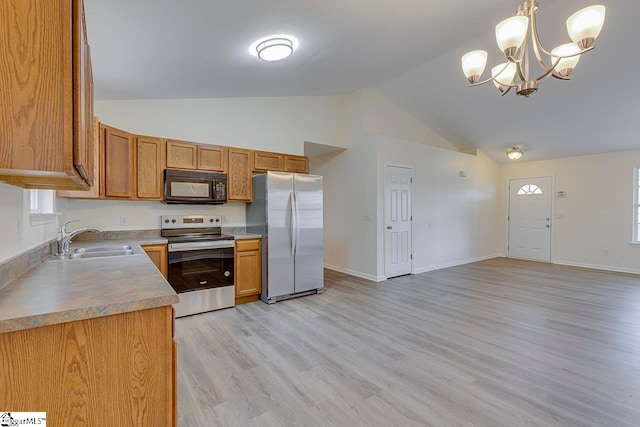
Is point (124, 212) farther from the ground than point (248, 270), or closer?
farther from the ground

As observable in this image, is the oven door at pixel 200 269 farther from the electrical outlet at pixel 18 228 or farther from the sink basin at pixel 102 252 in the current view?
the electrical outlet at pixel 18 228

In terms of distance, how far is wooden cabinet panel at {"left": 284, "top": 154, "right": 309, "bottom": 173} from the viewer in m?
4.51

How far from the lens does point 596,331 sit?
298cm

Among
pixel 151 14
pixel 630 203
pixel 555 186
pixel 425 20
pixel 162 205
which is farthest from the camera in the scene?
pixel 555 186

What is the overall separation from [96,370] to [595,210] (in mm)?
8275

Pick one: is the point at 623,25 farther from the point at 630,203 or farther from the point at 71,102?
the point at 71,102

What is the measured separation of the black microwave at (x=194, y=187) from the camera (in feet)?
11.5

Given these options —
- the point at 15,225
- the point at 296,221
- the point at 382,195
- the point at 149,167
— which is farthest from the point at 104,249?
the point at 382,195

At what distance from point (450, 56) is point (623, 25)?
5.80ft

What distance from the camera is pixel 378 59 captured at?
374 cm

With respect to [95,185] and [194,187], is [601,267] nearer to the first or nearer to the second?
[194,187]

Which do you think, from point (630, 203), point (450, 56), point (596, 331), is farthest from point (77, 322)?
point (630, 203)

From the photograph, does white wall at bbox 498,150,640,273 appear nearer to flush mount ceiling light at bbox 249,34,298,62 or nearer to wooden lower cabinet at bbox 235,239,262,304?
wooden lower cabinet at bbox 235,239,262,304

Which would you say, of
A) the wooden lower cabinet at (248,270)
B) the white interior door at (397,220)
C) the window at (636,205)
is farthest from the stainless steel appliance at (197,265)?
the window at (636,205)
